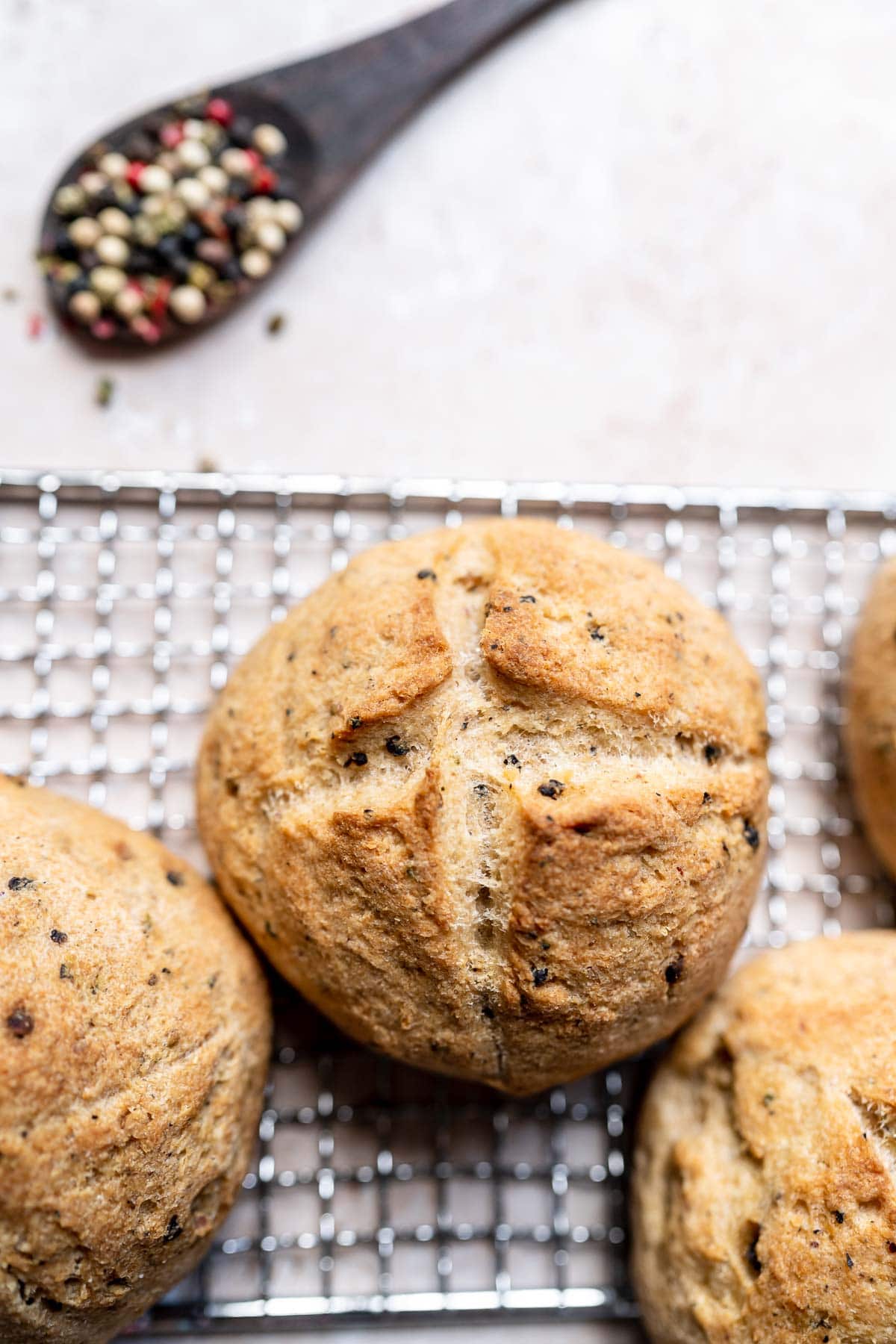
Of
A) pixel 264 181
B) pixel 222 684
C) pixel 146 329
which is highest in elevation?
pixel 264 181

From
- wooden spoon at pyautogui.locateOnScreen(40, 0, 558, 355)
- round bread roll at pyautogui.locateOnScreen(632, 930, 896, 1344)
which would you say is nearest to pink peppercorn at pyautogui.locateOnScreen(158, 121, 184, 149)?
wooden spoon at pyautogui.locateOnScreen(40, 0, 558, 355)

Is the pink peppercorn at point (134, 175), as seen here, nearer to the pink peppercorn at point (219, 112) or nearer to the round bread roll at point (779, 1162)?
the pink peppercorn at point (219, 112)

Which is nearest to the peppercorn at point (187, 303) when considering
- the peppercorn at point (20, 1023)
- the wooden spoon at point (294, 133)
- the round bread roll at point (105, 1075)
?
the wooden spoon at point (294, 133)

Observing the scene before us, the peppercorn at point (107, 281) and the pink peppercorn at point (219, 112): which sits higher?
the pink peppercorn at point (219, 112)

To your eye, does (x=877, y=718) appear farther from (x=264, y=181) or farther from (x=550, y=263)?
(x=264, y=181)

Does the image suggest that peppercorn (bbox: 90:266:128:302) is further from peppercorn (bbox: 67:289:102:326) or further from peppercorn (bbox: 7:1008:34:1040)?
peppercorn (bbox: 7:1008:34:1040)

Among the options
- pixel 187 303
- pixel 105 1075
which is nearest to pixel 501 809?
pixel 105 1075

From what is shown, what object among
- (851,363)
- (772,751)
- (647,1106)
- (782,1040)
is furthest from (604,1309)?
(851,363)
